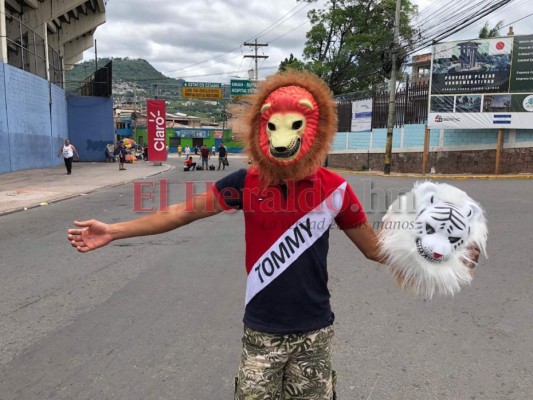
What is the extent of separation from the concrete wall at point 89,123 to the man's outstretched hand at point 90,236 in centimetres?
2992

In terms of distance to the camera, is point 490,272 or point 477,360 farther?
point 490,272

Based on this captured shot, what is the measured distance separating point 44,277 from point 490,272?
16.6 ft

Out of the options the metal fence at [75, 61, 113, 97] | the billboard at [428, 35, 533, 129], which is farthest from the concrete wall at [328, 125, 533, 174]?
the metal fence at [75, 61, 113, 97]

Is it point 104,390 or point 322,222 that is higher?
point 322,222

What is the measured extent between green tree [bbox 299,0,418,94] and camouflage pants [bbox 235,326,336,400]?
1300 inches

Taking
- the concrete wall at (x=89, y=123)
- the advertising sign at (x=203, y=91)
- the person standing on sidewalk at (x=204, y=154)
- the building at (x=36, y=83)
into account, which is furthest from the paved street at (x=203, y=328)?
the advertising sign at (x=203, y=91)

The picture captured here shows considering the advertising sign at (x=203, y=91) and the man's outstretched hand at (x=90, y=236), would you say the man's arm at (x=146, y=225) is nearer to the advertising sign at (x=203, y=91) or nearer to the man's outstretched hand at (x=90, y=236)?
the man's outstretched hand at (x=90, y=236)

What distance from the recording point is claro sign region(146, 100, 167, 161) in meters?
25.2

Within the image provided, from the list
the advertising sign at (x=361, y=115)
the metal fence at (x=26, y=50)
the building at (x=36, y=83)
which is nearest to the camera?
the building at (x=36, y=83)

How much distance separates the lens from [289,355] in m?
1.72

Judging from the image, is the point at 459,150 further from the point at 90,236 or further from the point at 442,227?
the point at 90,236

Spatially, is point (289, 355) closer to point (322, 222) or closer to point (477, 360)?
point (322, 222)

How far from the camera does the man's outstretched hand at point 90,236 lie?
198 cm

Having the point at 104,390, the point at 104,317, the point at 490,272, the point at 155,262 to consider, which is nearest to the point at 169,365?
the point at 104,390
